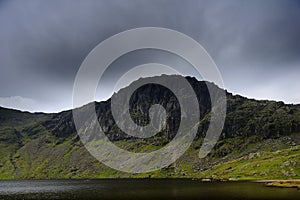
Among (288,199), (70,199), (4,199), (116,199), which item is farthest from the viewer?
(4,199)

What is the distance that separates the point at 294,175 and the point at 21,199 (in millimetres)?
159710

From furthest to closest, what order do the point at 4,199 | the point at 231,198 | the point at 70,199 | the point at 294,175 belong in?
the point at 294,175
the point at 4,199
the point at 70,199
the point at 231,198

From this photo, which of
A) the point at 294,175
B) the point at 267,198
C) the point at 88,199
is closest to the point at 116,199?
the point at 88,199

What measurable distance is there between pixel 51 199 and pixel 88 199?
16.6m

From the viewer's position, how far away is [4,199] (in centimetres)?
12056

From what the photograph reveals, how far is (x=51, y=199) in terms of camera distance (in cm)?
11469

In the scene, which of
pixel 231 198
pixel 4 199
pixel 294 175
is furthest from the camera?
pixel 294 175

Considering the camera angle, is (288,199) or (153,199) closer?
(288,199)

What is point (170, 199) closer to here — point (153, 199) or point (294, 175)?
point (153, 199)

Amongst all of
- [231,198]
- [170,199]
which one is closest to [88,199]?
[170,199]

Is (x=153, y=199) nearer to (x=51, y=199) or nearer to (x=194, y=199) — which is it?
(x=194, y=199)

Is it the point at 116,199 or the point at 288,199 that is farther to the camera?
the point at 116,199

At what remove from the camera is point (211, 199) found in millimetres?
93938

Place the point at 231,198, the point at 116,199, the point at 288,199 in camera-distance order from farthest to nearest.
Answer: the point at 116,199
the point at 231,198
the point at 288,199
